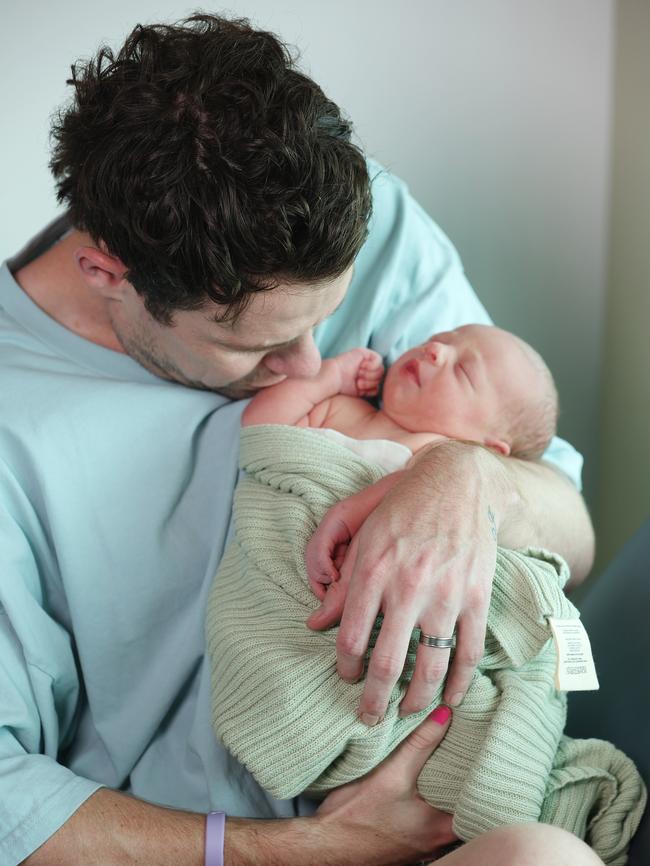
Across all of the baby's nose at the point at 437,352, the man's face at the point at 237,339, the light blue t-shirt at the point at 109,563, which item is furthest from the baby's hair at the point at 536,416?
the light blue t-shirt at the point at 109,563

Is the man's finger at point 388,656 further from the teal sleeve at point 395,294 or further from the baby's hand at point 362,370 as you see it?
the teal sleeve at point 395,294

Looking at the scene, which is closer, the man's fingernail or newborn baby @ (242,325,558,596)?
the man's fingernail

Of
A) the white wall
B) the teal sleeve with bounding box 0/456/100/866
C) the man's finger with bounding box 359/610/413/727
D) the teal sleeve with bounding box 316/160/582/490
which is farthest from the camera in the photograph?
the white wall

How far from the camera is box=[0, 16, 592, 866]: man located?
1222mm

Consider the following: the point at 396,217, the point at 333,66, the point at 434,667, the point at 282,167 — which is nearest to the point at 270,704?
the point at 434,667

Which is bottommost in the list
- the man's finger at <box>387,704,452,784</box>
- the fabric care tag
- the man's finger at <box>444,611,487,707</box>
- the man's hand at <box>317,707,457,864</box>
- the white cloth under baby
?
the man's hand at <box>317,707,457,864</box>

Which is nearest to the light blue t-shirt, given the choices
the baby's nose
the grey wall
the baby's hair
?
the baby's nose

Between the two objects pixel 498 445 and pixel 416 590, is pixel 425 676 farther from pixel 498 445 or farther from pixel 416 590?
pixel 498 445

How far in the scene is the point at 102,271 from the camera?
4.78 feet

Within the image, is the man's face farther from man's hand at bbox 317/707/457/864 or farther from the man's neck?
man's hand at bbox 317/707/457/864

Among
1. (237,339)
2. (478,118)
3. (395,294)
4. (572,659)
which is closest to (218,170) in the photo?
(237,339)

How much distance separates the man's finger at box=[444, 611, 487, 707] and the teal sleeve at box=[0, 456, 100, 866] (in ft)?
1.86

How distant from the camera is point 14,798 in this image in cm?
128

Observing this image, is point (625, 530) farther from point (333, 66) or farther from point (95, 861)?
point (95, 861)
